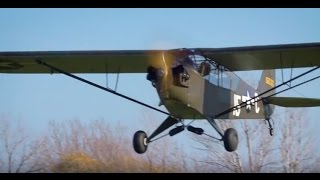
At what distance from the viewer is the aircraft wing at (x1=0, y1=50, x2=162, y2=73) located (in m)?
6.64

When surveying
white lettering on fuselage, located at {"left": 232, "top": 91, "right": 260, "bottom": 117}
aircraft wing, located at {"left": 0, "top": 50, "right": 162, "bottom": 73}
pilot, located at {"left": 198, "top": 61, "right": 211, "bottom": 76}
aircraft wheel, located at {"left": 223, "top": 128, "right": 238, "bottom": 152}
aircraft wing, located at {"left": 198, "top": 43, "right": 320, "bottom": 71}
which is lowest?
aircraft wheel, located at {"left": 223, "top": 128, "right": 238, "bottom": 152}

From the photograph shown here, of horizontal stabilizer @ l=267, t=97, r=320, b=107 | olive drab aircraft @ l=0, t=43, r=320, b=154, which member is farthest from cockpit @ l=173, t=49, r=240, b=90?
horizontal stabilizer @ l=267, t=97, r=320, b=107

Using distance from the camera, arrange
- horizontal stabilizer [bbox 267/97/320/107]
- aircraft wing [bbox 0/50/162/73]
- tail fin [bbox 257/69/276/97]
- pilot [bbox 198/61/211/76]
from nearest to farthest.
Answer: pilot [bbox 198/61/211/76] → aircraft wing [bbox 0/50/162/73] → horizontal stabilizer [bbox 267/97/320/107] → tail fin [bbox 257/69/276/97]

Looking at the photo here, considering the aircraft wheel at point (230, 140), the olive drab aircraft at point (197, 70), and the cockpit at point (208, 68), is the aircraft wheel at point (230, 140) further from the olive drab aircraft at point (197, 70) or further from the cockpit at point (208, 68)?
the cockpit at point (208, 68)

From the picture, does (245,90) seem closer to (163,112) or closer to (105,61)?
(163,112)

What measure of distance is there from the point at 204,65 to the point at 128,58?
4.32 feet

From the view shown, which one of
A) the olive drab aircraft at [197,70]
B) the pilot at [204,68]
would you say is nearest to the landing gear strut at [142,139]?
the olive drab aircraft at [197,70]

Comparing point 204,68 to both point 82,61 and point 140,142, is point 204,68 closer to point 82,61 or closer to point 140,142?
point 140,142

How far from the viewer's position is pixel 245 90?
23.4 ft

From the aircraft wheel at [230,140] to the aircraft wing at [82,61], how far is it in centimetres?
139

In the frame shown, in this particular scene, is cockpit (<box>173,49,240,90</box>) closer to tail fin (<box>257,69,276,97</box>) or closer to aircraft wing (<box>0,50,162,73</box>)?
aircraft wing (<box>0,50,162,73</box>)

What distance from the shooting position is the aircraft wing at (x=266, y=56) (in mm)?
6105
